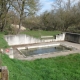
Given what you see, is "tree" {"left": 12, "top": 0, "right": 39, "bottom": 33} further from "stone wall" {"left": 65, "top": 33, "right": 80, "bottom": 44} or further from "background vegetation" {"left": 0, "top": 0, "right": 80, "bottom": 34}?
"stone wall" {"left": 65, "top": 33, "right": 80, "bottom": 44}

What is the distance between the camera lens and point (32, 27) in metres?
27.9

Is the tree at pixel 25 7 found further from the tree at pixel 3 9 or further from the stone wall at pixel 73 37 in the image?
the stone wall at pixel 73 37

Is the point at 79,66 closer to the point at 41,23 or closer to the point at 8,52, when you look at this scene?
the point at 8,52

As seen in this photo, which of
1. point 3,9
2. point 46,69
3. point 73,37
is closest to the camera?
point 46,69

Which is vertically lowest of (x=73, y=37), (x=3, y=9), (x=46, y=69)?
(x=46, y=69)

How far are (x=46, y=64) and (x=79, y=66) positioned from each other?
191 centimetres

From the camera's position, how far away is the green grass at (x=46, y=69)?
18.3 ft

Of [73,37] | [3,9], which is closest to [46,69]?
[73,37]

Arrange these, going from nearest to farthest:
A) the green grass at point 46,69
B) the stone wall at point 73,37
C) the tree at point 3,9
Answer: the green grass at point 46,69 < the stone wall at point 73,37 < the tree at point 3,9

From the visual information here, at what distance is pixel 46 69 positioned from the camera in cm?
688

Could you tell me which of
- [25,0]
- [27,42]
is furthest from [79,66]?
[25,0]

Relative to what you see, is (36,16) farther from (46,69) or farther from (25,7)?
(46,69)

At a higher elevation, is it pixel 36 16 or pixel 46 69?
pixel 36 16

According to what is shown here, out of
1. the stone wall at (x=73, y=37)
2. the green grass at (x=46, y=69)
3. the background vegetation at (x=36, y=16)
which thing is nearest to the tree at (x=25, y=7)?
the background vegetation at (x=36, y=16)
